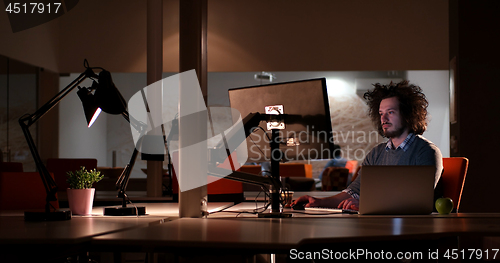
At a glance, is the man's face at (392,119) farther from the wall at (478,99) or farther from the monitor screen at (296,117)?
the wall at (478,99)

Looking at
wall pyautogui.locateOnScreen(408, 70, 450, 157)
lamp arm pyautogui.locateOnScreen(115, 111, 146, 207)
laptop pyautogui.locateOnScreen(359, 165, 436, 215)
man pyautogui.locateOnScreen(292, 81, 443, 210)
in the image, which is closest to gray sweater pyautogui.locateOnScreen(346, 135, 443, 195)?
man pyautogui.locateOnScreen(292, 81, 443, 210)

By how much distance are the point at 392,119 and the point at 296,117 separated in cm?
73

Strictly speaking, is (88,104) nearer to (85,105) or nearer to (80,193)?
(85,105)

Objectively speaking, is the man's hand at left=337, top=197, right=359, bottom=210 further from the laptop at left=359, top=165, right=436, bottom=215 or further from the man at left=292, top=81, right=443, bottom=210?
the laptop at left=359, top=165, right=436, bottom=215

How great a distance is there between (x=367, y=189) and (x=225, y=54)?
14.4 ft

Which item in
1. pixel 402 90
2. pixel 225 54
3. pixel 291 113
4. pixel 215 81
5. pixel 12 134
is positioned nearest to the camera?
pixel 291 113

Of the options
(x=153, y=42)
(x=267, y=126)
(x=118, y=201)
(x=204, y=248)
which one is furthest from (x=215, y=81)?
(x=204, y=248)

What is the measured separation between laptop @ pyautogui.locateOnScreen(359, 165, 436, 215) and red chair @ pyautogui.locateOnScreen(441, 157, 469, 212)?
0.65 meters

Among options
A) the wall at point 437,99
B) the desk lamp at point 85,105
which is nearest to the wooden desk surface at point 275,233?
the desk lamp at point 85,105

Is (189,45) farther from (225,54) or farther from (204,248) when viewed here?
(225,54)

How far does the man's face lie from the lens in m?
2.24

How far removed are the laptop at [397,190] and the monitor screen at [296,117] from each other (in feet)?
0.81

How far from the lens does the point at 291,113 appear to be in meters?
1.76

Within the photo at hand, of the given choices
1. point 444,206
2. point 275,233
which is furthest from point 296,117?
point 275,233
